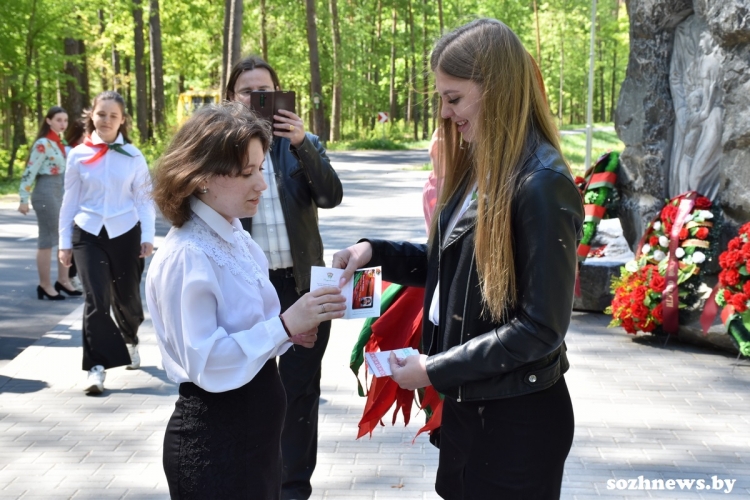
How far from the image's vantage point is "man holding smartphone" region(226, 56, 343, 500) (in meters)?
3.98

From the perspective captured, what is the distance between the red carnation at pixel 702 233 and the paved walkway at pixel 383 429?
0.96m

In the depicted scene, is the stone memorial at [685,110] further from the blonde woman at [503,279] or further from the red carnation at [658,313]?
the blonde woman at [503,279]

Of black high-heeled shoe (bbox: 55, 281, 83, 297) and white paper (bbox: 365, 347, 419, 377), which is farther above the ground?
white paper (bbox: 365, 347, 419, 377)

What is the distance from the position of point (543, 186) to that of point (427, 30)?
161ft

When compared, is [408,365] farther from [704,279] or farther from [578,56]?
[578,56]

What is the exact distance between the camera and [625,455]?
4.85m

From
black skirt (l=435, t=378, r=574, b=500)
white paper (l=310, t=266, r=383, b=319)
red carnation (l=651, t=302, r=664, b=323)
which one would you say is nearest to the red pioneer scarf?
red carnation (l=651, t=302, r=664, b=323)

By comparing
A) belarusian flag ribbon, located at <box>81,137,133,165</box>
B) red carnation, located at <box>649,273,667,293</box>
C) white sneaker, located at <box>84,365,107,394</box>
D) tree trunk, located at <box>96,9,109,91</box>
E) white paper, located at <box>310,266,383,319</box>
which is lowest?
white sneaker, located at <box>84,365,107,394</box>

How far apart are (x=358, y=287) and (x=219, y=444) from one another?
0.66 m

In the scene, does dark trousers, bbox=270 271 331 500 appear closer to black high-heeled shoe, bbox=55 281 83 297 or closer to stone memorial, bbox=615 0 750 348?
stone memorial, bbox=615 0 750 348

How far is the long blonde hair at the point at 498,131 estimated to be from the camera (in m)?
2.16

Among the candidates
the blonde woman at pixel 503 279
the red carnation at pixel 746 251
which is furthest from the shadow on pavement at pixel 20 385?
the red carnation at pixel 746 251

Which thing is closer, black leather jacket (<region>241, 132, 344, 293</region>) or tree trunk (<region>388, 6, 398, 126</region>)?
black leather jacket (<region>241, 132, 344, 293</region>)

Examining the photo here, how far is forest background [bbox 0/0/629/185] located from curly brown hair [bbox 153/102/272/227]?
12.4 meters
